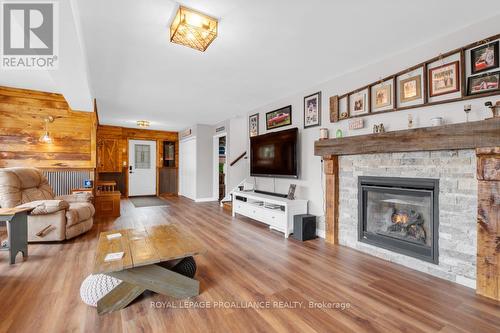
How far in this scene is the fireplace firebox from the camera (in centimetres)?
241

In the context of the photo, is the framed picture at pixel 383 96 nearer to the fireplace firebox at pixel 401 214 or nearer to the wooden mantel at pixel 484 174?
the wooden mantel at pixel 484 174

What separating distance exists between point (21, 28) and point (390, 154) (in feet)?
12.7

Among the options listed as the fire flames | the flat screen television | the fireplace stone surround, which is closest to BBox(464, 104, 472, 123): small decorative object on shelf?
the fireplace stone surround

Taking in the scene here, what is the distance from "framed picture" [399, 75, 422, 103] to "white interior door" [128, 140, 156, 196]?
25.1 ft

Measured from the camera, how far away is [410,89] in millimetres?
2580

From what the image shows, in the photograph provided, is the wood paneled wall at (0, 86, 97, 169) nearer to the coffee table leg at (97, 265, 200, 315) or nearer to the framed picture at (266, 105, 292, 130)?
the framed picture at (266, 105, 292, 130)

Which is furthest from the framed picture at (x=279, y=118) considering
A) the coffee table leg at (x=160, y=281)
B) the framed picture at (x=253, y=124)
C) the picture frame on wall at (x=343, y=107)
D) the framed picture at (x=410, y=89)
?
the coffee table leg at (x=160, y=281)

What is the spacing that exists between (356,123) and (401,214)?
119 cm

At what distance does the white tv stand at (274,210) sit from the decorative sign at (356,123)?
1.35 m

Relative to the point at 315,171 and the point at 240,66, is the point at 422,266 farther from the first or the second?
the point at 240,66

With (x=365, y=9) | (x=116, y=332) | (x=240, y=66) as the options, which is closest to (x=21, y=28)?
(x=240, y=66)

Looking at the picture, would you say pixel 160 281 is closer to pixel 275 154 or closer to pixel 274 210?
pixel 274 210

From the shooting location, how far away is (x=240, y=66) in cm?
309

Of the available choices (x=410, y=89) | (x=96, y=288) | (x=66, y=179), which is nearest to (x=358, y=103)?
(x=410, y=89)
